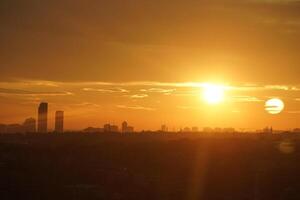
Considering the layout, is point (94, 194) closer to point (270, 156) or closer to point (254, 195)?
point (254, 195)

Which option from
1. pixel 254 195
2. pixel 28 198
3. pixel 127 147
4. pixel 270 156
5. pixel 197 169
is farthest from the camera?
pixel 127 147

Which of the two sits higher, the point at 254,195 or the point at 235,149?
the point at 235,149

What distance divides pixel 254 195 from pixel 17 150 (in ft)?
66.4

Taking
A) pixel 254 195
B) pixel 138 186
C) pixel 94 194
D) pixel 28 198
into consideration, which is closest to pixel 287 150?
pixel 254 195

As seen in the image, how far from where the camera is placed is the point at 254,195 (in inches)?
1112

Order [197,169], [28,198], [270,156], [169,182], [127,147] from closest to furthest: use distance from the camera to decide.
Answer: [28,198], [169,182], [197,169], [270,156], [127,147]

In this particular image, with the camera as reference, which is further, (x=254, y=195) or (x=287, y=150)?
(x=287, y=150)

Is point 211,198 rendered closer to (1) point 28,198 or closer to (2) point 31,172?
(1) point 28,198

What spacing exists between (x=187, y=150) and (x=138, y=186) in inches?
472

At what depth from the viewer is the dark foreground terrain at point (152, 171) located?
90.9 ft

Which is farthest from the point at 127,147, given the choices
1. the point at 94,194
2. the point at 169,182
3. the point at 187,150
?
the point at 94,194

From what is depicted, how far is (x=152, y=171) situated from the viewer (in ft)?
110

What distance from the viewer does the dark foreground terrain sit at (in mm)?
27703

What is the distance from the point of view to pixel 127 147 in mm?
41094
